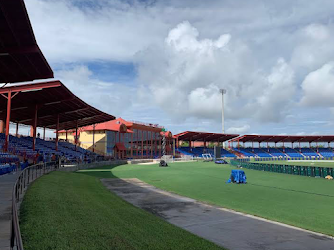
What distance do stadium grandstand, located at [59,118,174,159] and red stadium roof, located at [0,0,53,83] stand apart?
42134 mm

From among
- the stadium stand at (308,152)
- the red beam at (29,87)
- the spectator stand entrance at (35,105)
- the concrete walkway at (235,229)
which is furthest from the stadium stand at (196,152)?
the concrete walkway at (235,229)

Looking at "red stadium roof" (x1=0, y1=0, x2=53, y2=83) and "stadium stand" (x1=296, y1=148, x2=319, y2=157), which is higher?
"red stadium roof" (x1=0, y1=0, x2=53, y2=83)

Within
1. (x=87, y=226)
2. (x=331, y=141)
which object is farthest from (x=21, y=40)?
(x=331, y=141)

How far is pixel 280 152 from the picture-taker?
359 ft

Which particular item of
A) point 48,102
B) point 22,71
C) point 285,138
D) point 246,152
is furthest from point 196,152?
Answer: point 22,71

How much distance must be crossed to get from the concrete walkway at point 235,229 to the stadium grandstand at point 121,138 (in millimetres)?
54184

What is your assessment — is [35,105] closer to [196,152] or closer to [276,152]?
[196,152]

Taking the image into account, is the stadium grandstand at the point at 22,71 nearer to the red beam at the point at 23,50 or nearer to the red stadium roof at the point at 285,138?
the red beam at the point at 23,50

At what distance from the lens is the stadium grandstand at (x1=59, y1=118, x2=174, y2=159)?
69188mm

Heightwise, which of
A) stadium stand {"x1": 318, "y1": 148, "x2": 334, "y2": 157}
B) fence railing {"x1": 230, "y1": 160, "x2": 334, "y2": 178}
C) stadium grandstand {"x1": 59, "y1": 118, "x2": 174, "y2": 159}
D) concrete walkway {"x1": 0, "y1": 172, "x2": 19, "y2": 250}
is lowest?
fence railing {"x1": 230, "y1": 160, "x2": 334, "y2": 178}

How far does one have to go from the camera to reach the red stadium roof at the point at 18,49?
1409 centimetres

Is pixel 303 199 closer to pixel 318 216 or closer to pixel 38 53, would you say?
pixel 318 216

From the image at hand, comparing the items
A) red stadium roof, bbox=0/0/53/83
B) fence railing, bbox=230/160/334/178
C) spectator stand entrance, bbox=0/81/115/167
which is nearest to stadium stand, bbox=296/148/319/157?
fence railing, bbox=230/160/334/178

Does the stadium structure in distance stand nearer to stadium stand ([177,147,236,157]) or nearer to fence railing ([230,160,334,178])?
stadium stand ([177,147,236,157])
